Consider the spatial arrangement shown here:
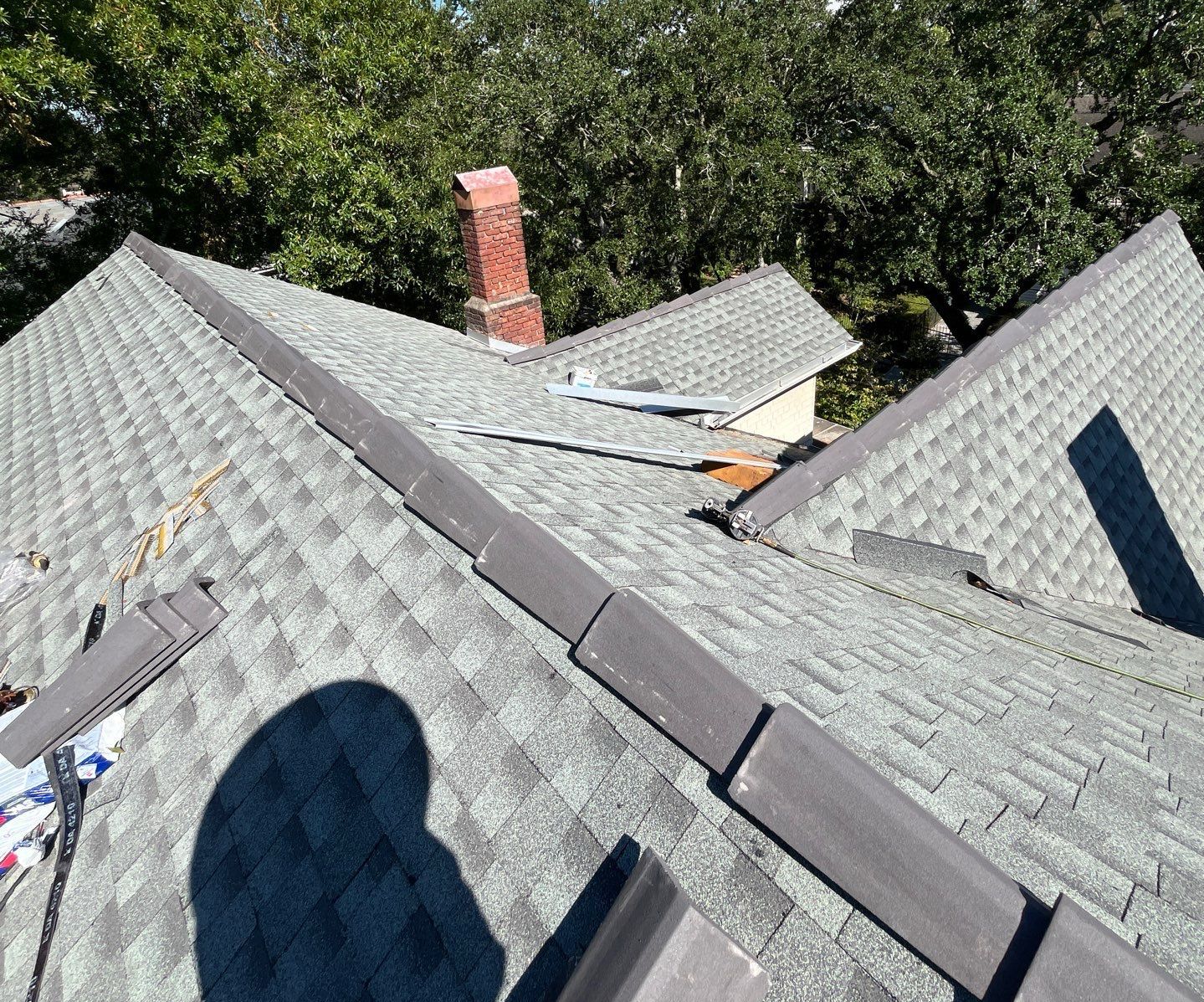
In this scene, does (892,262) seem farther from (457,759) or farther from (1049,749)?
(457,759)

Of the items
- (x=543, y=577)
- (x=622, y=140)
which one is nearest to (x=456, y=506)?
(x=543, y=577)

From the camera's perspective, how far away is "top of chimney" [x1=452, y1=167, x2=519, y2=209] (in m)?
9.99

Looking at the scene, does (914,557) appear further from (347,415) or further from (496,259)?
(496,259)

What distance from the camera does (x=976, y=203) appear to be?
1778 centimetres

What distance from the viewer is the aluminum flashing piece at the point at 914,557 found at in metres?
5.44

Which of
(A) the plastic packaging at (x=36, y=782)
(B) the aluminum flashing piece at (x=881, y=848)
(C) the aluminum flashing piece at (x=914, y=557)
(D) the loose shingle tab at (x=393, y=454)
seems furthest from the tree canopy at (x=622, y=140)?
(B) the aluminum flashing piece at (x=881, y=848)

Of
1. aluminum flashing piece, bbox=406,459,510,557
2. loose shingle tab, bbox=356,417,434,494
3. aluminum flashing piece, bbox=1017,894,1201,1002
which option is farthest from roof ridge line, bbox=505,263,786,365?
aluminum flashing piece, bbox=1017,894,1201,1002

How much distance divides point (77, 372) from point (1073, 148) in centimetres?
2044

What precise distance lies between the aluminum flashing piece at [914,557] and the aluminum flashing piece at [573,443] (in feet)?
5.38

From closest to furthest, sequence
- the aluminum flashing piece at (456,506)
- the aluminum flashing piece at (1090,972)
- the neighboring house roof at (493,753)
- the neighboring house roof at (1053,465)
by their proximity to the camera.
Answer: the aluminum flashing piece at (1090,972) → the neighboring house roof at (493,753) → the aluminum flashing piece at (456,506) → the neighboring house roof at (1053,465)

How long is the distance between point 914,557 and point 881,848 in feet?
12.4

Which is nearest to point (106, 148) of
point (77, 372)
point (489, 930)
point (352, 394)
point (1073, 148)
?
point (77, 372)

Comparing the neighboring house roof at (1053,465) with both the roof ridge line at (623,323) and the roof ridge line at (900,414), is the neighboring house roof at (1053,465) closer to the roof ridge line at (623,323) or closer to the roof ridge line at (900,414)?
the roof ridge line at (900,414)

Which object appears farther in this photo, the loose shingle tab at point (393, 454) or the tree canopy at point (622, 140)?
the tree canopy at point (622, 140)
